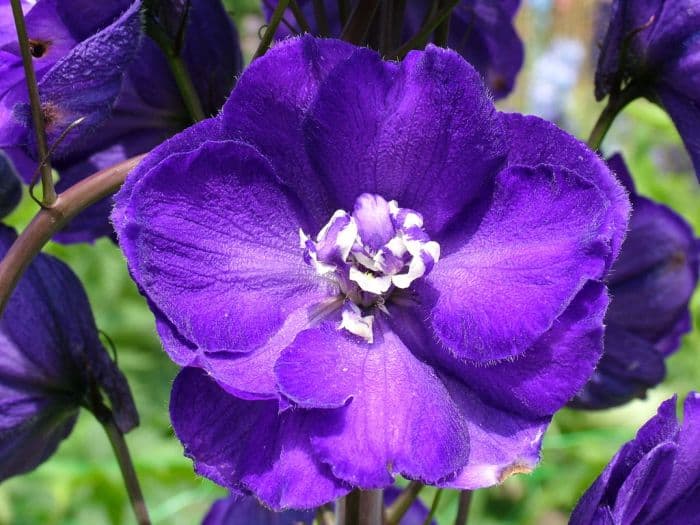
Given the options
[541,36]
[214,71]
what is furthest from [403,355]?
[541,36]

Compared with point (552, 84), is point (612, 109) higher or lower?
higher

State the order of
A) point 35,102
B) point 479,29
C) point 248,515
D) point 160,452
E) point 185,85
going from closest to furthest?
point 35,102 → point 185,85 → point 479,29 → point 248,515 → point 160,452

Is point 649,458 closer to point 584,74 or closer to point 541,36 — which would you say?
point 541,36

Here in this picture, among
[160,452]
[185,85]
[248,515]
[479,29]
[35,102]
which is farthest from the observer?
[160,452]

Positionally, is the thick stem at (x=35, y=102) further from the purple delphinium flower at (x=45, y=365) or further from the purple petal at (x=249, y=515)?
the purple petal at (x=249, y=515)

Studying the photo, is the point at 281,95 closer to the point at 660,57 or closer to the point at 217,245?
the point at 217,245

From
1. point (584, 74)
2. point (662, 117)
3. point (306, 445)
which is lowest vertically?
point (584, 74)

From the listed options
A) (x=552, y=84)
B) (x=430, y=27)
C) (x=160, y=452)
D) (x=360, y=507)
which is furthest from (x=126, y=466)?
(x=552, y=84)
